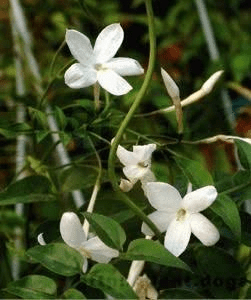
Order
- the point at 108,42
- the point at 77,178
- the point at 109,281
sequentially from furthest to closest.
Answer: the point at 77,178 < the point at 108,42 < the point at 109,281

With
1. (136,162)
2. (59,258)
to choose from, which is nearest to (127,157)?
(136,162)

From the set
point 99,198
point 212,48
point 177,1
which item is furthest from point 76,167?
point 177,1

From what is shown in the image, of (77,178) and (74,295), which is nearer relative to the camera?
(74,295)

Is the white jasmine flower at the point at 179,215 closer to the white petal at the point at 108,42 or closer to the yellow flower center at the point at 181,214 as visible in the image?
the yellow flower center at the point at 181,214

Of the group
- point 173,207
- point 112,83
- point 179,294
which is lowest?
point 179,294

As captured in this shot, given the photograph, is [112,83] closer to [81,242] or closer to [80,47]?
[80,47]

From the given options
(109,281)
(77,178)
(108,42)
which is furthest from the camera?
(77,178)

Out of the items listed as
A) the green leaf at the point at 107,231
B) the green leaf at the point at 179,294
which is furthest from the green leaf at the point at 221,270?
the green leaf at the point at 107,231
